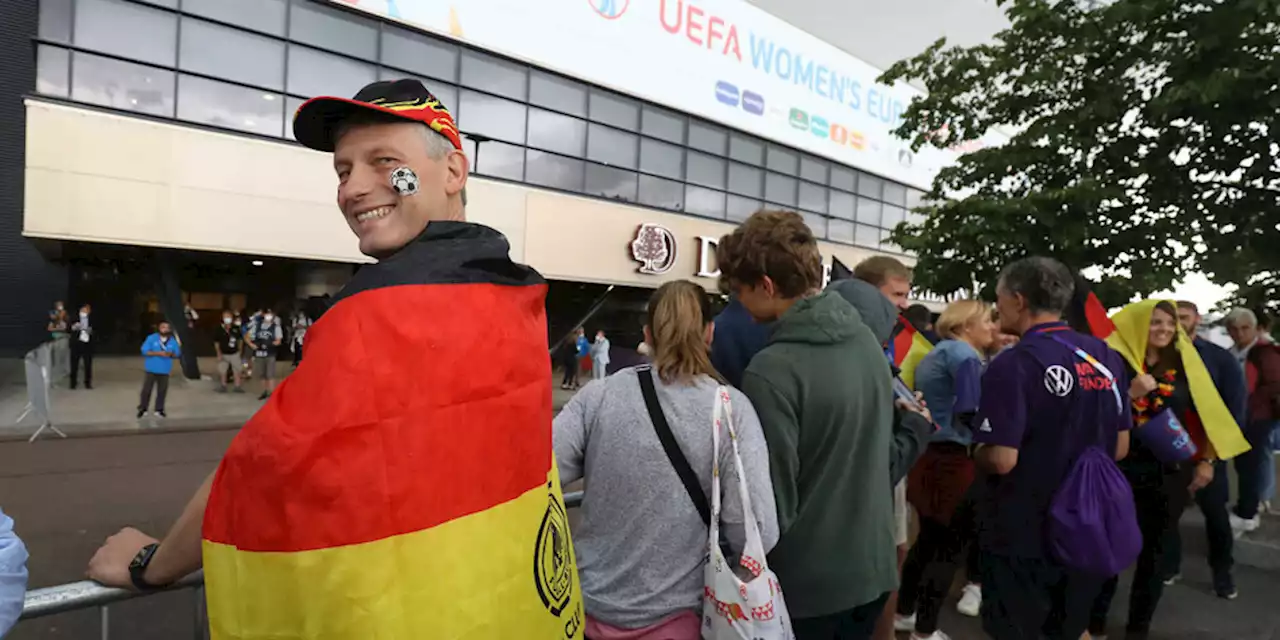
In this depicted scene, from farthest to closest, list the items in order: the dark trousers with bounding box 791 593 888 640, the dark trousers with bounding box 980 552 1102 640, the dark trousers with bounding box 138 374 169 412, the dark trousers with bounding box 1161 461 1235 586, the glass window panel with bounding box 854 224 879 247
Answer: the glass window panel with bounding box 854 224 879 247, the dark trousers with bounding box 138 374 169 412, the dark trousers with bounding box 1161 461 1235 586, the dark trousers with bounding box 980 552 1102 640, the dark trousers with bounding box 791 593 888 640

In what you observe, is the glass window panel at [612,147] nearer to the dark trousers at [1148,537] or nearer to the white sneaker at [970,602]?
the white sneaker at [970,602]

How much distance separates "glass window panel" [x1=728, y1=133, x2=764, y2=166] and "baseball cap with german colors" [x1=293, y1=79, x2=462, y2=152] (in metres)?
22.2

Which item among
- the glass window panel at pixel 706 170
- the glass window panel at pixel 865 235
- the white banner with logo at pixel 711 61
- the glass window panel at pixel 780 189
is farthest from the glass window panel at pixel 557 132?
the glass window panel at pixel 865 235

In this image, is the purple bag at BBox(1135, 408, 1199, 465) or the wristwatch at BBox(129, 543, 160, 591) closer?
the wristwatch at BBox(129, 543, 160, 591)

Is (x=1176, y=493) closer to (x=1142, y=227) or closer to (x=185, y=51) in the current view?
(x=1142, y=227)

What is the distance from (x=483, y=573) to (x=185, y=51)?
16.4 meters

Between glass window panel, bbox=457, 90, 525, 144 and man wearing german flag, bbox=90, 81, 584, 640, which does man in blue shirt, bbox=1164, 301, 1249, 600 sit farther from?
glass window panel, bbox=457, 90, 525, 144

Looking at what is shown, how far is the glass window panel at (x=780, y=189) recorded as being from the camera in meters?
23.9

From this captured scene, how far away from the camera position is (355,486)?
1064 mm

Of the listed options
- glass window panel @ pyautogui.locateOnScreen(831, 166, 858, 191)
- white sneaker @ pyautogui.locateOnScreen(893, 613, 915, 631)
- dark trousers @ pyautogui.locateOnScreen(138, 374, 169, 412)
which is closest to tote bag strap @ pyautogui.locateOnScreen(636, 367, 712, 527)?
white sneaker @ pyautogui.locateOnScreen(893, 613, 915, 631)

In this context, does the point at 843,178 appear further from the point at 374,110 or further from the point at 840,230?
the point at 374,110

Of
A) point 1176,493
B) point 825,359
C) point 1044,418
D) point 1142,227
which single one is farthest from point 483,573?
point 1142,227

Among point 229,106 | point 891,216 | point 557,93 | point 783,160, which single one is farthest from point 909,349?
point 891,216

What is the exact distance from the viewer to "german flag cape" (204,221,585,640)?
1046 mm
